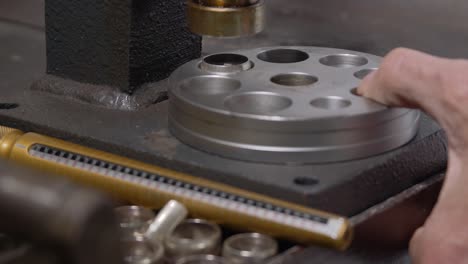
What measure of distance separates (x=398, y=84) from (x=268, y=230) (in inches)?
8.4

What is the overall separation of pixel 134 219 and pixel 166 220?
0.04m

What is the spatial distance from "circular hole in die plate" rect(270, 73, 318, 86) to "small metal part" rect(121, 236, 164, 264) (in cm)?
30

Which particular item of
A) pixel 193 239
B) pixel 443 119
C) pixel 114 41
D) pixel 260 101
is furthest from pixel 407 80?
pixel 114 41

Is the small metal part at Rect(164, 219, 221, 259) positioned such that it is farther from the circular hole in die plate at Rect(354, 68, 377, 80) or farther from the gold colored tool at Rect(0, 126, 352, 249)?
the circular hole in die plate at Rect(354, 68, 377, 80)

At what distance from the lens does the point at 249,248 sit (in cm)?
86

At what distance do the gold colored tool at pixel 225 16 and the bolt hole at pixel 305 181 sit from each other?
21 centimetres

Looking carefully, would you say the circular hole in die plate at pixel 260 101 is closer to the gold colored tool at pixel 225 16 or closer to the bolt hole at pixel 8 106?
the gold colored tool at pixel 225 16

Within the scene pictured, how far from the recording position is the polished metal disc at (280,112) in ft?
3.11

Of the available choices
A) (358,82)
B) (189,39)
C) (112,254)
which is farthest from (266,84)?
(112,254)

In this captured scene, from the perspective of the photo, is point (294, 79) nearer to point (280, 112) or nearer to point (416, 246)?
point (280, 112)

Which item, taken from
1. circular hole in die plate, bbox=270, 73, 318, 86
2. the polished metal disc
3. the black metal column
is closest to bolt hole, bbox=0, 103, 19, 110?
the black metal column

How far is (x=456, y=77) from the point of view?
903 mm

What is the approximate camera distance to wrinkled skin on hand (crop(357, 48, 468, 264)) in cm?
88

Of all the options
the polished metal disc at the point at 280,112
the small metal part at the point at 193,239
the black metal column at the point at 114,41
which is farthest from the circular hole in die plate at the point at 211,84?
the small metal part at the point at 193,239
